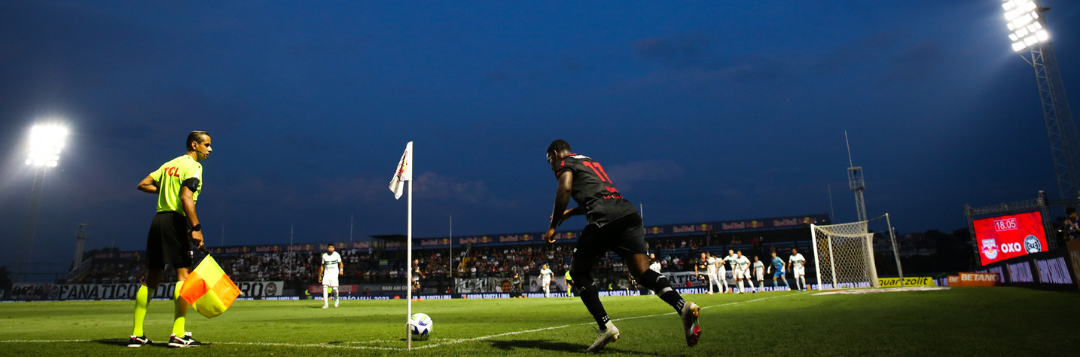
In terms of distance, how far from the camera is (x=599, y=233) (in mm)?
4555

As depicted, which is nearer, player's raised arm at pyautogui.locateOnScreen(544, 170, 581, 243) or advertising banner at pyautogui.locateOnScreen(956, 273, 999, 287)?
player's raised arm at pyautogui.locateOnScreen(544, 170, 581, 243)

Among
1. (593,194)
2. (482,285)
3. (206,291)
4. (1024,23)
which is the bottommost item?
(482,285)

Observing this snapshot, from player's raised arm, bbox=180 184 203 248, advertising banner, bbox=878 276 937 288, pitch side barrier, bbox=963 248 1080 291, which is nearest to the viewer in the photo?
player's raised arm, bbox=180 184 203 248

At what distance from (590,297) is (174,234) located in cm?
414

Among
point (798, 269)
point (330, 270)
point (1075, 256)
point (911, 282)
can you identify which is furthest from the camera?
point (911, 282)

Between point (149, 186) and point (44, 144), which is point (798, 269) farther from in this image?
point (44, 144)

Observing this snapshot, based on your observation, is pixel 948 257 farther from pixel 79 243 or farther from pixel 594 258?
pixel 79 243

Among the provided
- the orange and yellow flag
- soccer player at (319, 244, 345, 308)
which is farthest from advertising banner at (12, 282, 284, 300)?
the orange and yellow flag

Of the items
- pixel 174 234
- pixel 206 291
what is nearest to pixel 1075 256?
pixel 206 291

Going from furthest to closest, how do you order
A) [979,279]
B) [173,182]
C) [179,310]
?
[979,279] < [173,182] < [179,310]

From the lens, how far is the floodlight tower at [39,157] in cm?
3897

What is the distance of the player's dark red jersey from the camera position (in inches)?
180

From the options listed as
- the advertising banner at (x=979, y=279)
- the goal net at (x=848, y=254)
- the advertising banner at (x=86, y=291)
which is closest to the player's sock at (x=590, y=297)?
the goal net at (x=848, y=254)

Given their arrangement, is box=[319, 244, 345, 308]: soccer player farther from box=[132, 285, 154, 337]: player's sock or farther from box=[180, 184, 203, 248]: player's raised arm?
box=[180, 184, 203, 248]: player's raised arm
